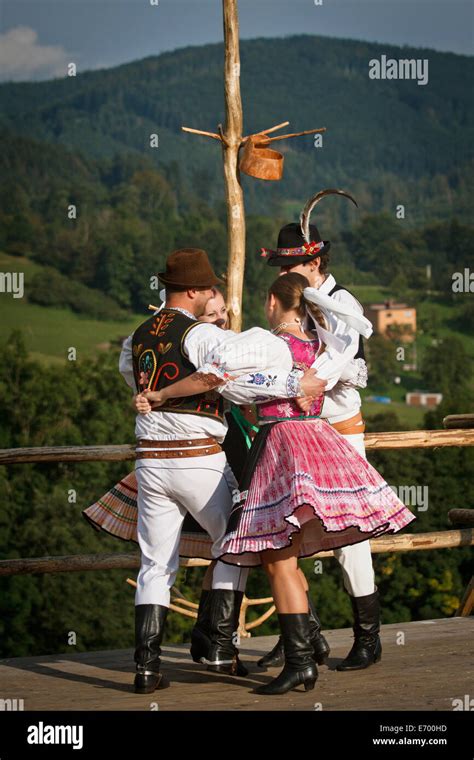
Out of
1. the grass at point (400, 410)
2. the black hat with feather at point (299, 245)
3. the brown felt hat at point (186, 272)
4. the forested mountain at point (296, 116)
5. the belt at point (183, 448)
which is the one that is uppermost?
the forested mountain at point (296, 116)

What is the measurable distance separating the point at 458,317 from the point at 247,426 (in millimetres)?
67984

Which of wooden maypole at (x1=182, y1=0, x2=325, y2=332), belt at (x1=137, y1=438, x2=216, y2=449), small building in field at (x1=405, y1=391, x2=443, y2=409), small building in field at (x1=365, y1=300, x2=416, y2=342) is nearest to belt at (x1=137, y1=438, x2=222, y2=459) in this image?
belt at (x1=137, y1=438, x2=216, y2=449)

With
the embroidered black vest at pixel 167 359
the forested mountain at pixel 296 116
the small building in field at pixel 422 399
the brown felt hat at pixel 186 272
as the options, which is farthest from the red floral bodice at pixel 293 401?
the forested mountain at pixel 296 116

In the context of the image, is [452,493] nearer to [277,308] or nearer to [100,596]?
[100,596]

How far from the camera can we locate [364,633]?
4.30m

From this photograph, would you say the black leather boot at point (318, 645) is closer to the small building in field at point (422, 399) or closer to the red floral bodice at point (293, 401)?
the red floral bodice at point (293, 401)

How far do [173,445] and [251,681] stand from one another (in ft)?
2.94

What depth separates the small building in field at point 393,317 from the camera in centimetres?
6856

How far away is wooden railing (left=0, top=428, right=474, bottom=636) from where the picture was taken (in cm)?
497

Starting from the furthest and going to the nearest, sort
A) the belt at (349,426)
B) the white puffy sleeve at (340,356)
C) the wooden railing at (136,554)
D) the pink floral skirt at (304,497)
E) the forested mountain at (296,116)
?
the forested mountain at (296,116) → the wooden railing at (136,554) → the belt at (349,426) → the white puffy sleeve at (340,356) → the pink floral skirt at (304,497)

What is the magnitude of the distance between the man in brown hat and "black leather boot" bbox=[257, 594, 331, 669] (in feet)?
1.81

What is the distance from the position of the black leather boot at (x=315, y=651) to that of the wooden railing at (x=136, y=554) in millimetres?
352

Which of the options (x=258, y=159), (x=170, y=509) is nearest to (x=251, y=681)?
(x=170, y=509)

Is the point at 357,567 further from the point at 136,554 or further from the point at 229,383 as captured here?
the point at 136,554
